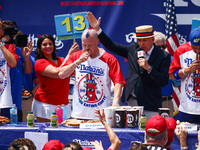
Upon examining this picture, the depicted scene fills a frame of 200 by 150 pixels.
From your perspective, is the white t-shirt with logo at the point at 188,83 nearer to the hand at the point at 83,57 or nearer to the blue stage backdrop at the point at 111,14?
the hand at the point at 83,57

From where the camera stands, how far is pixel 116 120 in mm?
4914

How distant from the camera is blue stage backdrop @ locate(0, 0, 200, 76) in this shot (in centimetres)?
771

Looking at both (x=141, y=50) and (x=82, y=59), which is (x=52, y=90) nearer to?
(x=82, y=59)

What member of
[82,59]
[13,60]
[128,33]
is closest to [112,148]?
[82,59]

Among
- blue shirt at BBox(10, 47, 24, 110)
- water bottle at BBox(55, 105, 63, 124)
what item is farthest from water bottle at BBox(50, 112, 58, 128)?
blue shirt at BBox(10, 47, 24, 110)

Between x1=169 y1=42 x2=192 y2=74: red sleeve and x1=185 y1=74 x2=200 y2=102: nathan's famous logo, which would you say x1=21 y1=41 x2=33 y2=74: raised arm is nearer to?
x1=169 y1=42 x2=192 y2=74: red sleeve

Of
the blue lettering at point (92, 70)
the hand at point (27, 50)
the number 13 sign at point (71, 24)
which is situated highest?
the number 13 sign at point (71, 24)

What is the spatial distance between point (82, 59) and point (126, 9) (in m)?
2.87

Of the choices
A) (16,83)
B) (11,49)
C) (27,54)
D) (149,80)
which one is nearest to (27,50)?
(27,54)

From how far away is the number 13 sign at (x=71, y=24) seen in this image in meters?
5.91

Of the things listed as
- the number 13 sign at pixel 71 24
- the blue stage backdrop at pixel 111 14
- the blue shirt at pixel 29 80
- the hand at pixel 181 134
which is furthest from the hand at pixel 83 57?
the blue stage backdrop at pixel 111 14

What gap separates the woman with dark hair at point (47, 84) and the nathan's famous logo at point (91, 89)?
51cm

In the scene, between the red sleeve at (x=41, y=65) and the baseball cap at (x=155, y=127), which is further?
the red sleeve at (x=41, y=65)

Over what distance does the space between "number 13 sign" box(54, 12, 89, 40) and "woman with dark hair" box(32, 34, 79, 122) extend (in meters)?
0.17
